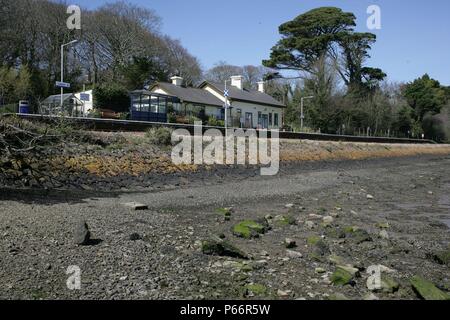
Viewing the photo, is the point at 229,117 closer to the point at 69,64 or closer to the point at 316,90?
the point at 316,90

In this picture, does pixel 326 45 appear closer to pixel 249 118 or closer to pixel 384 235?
pixel 249 118

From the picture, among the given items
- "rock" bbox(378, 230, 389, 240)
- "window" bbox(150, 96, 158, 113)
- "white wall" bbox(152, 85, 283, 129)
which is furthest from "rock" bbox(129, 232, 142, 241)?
"white wall" bbox(152, 85, 283, 129)

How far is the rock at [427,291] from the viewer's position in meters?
6.91

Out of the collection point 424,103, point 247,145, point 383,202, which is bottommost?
point 383,202

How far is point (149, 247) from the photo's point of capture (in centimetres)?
856

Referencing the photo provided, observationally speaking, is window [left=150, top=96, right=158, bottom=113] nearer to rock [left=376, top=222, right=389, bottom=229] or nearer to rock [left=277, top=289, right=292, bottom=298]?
rock [left=376, top=222, right=389, bottom=229]

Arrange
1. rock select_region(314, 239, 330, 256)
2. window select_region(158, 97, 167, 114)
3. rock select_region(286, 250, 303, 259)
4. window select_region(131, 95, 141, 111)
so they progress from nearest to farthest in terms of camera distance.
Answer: rock select_region(286, 250, 303, 259) → rock select_region(314, 239, 330, 256) → window select_region(131, 95, 141, 111) → window select_region(158, 97, 167, 114)

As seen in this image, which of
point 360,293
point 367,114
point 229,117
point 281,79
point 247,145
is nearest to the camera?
point 360,293

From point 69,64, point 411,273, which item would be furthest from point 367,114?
point 411,273

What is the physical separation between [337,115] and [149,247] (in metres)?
55.9

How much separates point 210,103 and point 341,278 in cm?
4523

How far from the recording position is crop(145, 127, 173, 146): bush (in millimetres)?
24312

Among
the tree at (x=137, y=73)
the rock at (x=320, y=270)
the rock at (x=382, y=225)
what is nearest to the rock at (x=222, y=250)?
the rock at (x=320, y=270)

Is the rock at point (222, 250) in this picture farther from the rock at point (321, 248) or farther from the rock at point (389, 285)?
the rock at point (389, 285)
